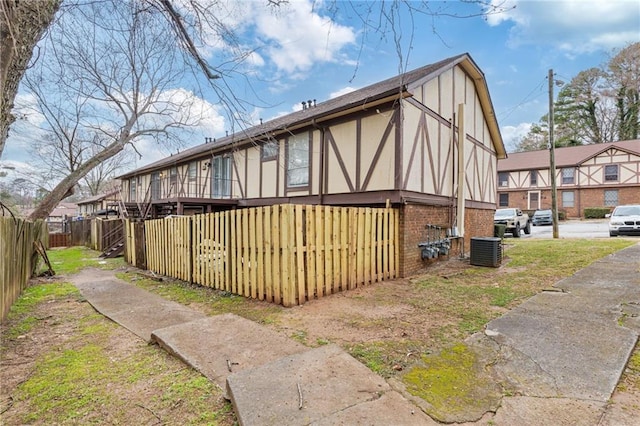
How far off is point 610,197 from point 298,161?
33.9m

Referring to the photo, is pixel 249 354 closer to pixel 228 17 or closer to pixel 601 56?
pixel 228 17

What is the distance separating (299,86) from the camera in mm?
4977

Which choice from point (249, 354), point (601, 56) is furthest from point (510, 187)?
point (249, 354)

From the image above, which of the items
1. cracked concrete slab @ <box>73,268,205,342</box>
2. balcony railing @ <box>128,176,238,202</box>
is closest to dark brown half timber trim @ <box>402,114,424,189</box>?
cracked concrete slab @ <box>73,268,205,342</box>

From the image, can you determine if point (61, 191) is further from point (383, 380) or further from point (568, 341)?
point (568, 341)

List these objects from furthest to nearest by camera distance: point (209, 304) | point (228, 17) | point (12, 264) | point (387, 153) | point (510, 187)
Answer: point (510, 187), point (387, 153), point (209, 304), point (12, 264), point (228, 17)

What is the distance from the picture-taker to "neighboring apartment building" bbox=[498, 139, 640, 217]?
29.6m

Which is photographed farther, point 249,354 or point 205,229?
point 205,229

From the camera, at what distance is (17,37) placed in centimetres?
325

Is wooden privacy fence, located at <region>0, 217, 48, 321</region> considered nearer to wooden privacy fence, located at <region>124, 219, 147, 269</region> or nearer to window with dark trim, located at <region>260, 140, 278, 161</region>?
wooden privacy fence, located at <region>124, 219, 147, 269</region>

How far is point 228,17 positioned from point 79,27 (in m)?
2.50

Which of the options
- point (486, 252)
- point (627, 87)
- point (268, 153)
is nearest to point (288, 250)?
point (486, 252)

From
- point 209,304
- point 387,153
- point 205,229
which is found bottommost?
point 209,304

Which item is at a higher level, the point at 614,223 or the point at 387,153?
the point at 387,153
